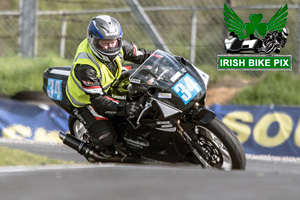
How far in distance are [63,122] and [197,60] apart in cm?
304

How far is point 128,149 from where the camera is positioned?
232 inches

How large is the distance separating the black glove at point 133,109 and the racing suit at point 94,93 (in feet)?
0.34

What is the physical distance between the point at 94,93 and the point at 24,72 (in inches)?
212

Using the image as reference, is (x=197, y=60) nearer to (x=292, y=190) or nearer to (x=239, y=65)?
(x=239, y=65)

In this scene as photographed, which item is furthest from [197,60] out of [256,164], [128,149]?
[128,149]

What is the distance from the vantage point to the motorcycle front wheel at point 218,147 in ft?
17.4

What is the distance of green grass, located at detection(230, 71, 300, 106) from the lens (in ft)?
30.6

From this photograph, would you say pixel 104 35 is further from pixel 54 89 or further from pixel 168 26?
pixel 168 26

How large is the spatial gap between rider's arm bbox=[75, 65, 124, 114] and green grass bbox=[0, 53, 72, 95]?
483cm

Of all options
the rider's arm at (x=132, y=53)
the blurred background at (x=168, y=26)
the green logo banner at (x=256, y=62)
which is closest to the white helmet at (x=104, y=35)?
the rider's arm at (x=132, y=53)

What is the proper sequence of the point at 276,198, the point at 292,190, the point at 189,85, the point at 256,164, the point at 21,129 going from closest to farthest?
the point at 276,198 → the point at 292,190 → the point at 189,85 → the point at 256,164 → the point at 21,129

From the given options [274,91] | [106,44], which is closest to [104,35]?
[106,44]

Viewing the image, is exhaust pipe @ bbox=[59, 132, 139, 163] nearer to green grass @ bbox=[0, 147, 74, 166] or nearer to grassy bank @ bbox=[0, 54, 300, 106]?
green grass @ bbox=[0, 147, 74, 166]

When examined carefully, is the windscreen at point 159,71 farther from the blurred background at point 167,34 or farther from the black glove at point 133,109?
the blurred background at point 167,34
